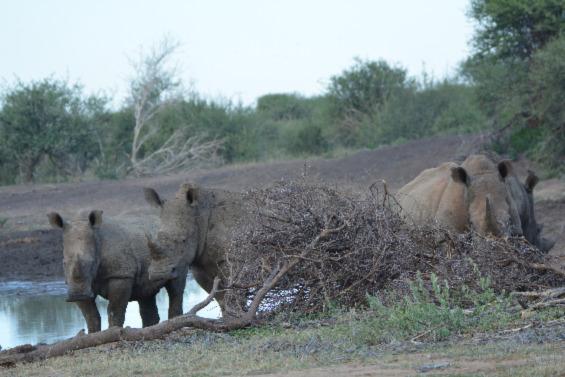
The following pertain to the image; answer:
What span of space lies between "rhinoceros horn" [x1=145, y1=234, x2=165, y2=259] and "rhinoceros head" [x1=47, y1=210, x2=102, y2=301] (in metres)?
0.83

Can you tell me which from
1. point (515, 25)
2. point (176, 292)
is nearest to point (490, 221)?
point (176, 292)

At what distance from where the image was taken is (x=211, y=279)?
10.7 m

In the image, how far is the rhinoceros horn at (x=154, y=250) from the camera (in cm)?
1005

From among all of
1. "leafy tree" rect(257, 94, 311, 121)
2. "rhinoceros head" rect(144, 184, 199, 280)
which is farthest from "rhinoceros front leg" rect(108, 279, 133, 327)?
"leafy tree" rect(257, 94, 311, 121)

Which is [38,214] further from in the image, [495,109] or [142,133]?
[142,133]

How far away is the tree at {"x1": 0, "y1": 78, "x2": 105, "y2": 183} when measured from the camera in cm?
3291

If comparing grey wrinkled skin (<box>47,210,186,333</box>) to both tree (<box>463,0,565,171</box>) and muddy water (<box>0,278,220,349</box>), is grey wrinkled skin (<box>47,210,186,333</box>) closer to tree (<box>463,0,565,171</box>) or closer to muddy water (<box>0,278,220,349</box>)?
muddy water (<box>0,278,220,349</box>)

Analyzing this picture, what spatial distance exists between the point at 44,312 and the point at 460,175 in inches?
275

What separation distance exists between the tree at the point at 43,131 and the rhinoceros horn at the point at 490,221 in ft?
77.5

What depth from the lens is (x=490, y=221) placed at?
971 cm

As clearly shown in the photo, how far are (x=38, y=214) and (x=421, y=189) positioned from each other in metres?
14.4

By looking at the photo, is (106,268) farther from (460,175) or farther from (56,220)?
(460,175)

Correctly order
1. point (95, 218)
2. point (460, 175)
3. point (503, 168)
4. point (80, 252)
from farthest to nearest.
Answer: point (95, 218)
point (80, 252)
point (503, 168)
point (460, 175)

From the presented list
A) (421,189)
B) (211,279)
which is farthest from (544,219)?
(211,279)
